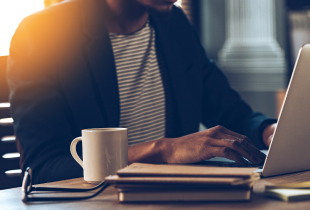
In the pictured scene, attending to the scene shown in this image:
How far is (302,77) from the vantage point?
0.70 meters

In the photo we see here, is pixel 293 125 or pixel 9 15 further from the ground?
pixel 9 15

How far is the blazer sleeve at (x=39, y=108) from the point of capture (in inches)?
38.9

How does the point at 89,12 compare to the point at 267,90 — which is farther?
the point at 267,90

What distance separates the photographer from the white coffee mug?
0.73 m

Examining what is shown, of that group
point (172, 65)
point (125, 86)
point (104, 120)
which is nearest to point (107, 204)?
point (104, 120)

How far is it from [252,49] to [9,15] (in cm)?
186

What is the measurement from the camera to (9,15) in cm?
215

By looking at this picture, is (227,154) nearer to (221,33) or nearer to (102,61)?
(102,61)

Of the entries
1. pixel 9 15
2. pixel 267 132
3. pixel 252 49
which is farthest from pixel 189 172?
pixel 252 49

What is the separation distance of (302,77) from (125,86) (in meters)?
0.83

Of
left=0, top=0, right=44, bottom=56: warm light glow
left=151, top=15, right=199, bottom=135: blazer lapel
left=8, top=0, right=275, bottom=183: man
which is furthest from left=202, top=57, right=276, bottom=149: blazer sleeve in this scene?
left=0, top=0, right=44, bottom=56: warm light glow

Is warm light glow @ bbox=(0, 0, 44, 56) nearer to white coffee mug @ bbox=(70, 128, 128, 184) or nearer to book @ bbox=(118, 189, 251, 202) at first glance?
white coffee mug @ bbox=(70, 128, 128, 184)

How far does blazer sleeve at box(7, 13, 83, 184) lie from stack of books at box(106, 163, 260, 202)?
0.31 meters

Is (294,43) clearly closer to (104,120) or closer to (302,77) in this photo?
(104,120)
